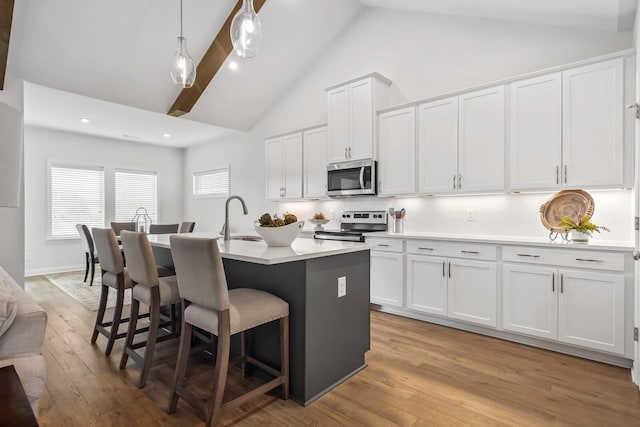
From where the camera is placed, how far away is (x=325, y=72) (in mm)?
5289

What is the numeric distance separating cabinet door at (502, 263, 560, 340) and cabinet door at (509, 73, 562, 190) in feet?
2.56

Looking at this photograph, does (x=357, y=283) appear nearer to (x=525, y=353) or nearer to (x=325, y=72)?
(x=525, y=353)

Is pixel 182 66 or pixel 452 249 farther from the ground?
pixel 182 66

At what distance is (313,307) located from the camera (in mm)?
2025

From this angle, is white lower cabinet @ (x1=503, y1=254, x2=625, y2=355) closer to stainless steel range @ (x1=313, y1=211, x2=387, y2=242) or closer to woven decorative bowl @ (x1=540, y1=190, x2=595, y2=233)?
woven decorative bowl @ (x1=540, y1=190, x2=595, y2=233)

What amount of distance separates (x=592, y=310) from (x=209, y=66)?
5.13 metres

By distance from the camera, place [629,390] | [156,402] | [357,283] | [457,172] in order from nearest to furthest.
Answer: [156,402] → [629,390] → [357,283] → [457,172]

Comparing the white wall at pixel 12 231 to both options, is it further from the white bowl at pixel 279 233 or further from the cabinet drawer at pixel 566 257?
the cabinet drawer at pixel 566 257

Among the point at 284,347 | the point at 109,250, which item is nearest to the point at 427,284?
the point at 284,347

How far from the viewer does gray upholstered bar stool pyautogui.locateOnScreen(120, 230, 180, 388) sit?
2.21 metres

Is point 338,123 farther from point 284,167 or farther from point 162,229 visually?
point 162,229

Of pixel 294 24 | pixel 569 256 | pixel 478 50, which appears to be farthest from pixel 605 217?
pixel 294 24

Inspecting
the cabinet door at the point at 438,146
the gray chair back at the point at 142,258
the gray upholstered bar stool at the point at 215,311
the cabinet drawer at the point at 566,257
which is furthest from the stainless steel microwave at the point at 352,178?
the gray chair back at the point at 142,258

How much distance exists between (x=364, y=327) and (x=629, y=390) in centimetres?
174
